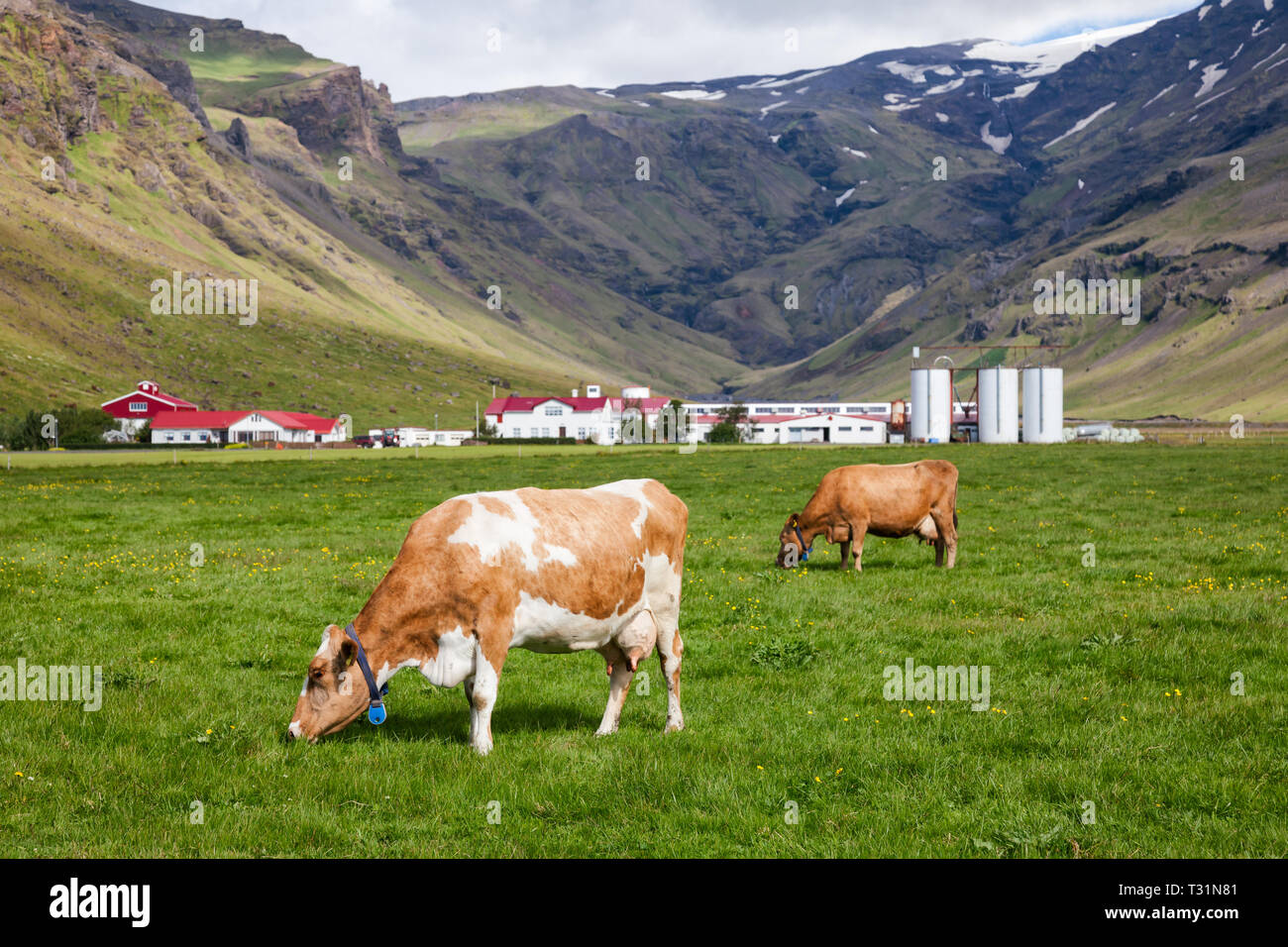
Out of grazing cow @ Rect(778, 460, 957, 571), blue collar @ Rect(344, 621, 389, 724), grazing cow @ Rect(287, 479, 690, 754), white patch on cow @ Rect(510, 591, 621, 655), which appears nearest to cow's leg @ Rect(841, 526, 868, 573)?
grazing cow @ Rect(778, 460, 957, 571)

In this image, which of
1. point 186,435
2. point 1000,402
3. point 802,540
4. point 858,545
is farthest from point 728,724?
point 186,435

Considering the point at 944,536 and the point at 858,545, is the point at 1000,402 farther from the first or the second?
the point at 858,545

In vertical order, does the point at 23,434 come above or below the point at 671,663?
above

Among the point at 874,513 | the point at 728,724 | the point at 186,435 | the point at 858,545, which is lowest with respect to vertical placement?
the point at 728,724

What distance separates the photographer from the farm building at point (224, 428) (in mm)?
191875

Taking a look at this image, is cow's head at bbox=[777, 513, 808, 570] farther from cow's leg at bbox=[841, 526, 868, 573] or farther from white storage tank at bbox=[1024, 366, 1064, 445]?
white storage tank at bbox=[1024, 366, 1064, 445]

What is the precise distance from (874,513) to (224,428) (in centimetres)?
18781

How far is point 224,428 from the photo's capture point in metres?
193

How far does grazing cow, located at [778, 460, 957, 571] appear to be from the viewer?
25125mm

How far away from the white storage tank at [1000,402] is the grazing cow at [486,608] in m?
166

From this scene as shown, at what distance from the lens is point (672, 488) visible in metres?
51.7
